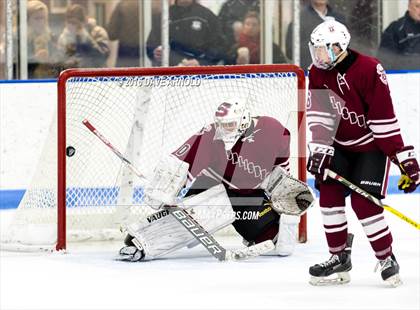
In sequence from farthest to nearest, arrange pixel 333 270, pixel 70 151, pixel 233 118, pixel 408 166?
pixel 70 151, pixel 233 118, pixel 333 270, pixel 408 166

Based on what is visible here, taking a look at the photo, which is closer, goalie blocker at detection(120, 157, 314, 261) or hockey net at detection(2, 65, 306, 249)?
goalie blocker at detection(120, 157, 314, 261)

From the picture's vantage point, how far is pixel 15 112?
247 inches

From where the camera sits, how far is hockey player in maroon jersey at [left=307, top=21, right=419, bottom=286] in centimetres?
396

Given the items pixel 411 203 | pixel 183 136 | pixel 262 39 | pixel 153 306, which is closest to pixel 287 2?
pixel 262 39

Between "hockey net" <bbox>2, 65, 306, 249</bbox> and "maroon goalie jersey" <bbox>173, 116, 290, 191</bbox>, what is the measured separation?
0.82 ft

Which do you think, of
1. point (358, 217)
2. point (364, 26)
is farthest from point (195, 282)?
point (364, 26)

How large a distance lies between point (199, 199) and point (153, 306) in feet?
3.80

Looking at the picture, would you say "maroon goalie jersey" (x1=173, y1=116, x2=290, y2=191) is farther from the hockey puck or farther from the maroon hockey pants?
the maroon hockey pants

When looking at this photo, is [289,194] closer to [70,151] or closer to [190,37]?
[70,151]

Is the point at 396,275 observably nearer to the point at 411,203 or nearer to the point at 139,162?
the point at 139,162

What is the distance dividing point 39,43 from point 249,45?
1160 millimetres

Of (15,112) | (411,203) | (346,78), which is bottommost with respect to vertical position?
(411,203)

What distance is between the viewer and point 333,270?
164 inches

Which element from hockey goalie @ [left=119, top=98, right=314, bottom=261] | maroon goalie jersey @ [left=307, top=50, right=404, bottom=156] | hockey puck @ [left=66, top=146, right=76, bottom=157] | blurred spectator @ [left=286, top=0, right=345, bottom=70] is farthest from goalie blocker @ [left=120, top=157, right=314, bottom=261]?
blurred spectator @ [left=286, top=0, right=345, bottom=70]
